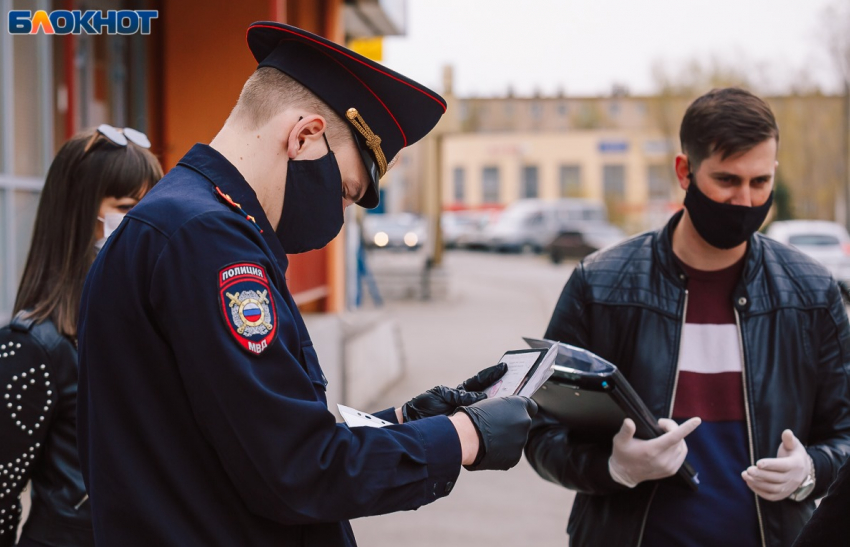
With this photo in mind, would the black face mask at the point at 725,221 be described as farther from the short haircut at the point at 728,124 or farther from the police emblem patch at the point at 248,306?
the police emblem patch at the point at 248,306

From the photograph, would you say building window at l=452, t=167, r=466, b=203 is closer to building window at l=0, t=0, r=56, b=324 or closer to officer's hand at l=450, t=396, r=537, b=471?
building window at l=0, t=0, r=56, b=324

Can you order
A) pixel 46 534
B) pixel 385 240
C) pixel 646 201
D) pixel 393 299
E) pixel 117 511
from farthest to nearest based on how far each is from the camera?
pixel 646 201
pixel 385 240
pixel 393 299
pixel 46 534
pixel 117 511

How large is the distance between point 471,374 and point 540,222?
3168 cm

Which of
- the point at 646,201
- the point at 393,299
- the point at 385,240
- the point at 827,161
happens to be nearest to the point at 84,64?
the point at 393,299

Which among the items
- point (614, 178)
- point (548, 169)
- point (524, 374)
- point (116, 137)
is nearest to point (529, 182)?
point (548, 169)

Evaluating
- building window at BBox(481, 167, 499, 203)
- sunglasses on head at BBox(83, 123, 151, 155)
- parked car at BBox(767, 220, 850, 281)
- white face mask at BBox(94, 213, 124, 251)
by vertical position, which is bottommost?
parked car at BBox(767, 220, 850, 281)

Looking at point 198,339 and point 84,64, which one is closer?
point 198,339

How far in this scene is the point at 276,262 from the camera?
1.60 meters

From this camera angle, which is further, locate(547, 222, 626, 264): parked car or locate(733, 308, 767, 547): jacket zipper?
locate(547, 222, 626, 264): parked car

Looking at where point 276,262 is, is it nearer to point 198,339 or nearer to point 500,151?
point 198,339

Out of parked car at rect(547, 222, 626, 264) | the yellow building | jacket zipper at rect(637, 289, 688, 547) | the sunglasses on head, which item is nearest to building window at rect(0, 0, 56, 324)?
the sunglasses on head

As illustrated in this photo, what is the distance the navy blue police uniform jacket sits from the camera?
4.61 feet

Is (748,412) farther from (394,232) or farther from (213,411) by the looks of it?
(394,232)

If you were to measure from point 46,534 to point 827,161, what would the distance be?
43.7m
